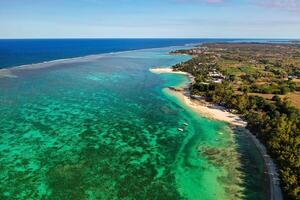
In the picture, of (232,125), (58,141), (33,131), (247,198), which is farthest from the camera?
(232,125)

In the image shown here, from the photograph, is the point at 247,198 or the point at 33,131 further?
the point at 33,131

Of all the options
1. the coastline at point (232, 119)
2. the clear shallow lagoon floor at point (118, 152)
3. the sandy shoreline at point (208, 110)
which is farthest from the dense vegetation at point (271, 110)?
the clear shallow lagoon floor at point (118, 152)

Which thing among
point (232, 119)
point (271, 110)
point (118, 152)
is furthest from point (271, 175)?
point (271, 110)

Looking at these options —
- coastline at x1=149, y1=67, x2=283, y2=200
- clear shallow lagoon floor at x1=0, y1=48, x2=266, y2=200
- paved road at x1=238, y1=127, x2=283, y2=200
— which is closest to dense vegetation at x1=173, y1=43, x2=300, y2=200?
paved road at x1=238, y1=127, x2=283, y2=200

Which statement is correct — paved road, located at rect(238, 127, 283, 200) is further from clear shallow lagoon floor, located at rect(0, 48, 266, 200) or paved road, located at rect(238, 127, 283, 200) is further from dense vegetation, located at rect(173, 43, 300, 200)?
clear shallow lagoon floor, located at rect(0, 48, 266, 200)

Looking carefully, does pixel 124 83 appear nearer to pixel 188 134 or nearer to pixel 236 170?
pixel 188 134

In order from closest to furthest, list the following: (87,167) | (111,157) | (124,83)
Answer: (87,167)
(111,157)
(124,83)

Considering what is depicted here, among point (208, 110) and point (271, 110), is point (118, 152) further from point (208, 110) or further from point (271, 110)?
point (271, 110)

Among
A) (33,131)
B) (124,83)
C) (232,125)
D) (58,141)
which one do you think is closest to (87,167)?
(58,141)
